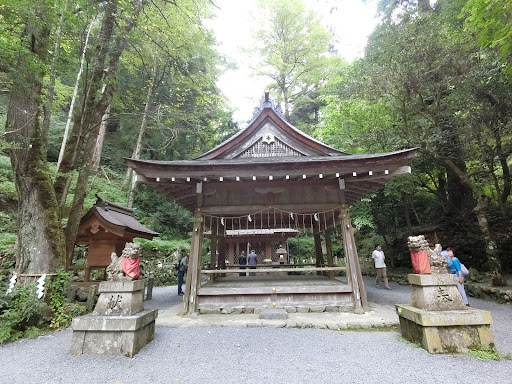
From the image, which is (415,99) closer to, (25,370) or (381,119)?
(381,119)

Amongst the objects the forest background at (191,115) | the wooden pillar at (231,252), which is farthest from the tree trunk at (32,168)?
the wooden pillar at (231,252)

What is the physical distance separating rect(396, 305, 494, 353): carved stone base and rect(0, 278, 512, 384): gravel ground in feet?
0.61

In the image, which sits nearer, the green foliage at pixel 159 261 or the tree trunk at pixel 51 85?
the tree trunk at pixel 51 85

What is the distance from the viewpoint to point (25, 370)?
3459mm

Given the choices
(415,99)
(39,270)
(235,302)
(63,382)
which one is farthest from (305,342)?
(415,99)

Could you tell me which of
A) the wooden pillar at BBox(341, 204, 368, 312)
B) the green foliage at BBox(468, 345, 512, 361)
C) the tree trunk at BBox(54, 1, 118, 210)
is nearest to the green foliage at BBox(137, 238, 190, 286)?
the tree trunk at BBox(54, 1, 118, 210)

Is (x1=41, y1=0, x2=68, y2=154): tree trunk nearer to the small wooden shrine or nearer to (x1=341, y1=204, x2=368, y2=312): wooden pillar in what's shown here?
the small wooden shrine

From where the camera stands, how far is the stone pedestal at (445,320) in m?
3.65

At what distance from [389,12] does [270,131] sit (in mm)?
14627

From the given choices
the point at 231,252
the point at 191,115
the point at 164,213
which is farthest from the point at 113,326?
the point at 164,213

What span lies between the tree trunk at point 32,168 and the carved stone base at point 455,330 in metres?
7.51

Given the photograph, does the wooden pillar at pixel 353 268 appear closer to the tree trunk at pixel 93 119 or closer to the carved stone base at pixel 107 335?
the carved stone base at pixel 107 335

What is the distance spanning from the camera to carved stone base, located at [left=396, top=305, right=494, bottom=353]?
3.63 meters

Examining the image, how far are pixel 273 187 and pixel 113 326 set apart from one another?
4.74m
